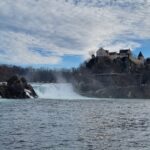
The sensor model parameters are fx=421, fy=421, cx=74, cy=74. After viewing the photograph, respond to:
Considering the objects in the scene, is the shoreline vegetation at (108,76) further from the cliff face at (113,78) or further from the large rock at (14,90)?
the large rock at (14,90)

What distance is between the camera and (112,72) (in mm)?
160125

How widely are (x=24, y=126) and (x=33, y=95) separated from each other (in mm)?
62643

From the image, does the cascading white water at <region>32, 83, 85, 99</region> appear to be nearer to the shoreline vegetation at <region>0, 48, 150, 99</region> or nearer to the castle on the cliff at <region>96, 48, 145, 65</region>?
the shoreline vegetation at <region>0, 48, 150, 99</region>

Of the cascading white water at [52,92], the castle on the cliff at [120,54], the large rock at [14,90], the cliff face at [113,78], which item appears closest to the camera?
the large rock at [14,90]

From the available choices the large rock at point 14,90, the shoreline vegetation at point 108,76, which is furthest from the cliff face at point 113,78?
the large rock at point 14,90

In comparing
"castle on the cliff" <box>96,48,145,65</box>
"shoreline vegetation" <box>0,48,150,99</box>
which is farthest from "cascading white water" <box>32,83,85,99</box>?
"castle on the cliff" <box>96,48,145,65</box>

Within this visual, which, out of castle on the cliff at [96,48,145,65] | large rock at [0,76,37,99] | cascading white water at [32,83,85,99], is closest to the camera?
large rock at [0,76,37,99]

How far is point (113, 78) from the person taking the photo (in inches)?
5965

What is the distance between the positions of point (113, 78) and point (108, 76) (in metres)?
2.17

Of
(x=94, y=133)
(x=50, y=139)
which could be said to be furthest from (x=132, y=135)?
(x=50, y=139)

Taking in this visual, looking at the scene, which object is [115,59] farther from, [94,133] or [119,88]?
[94,133]

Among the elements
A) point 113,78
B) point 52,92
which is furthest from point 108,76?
point 52,92

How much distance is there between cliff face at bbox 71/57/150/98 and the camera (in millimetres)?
131375

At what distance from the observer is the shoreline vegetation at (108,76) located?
434 ft
